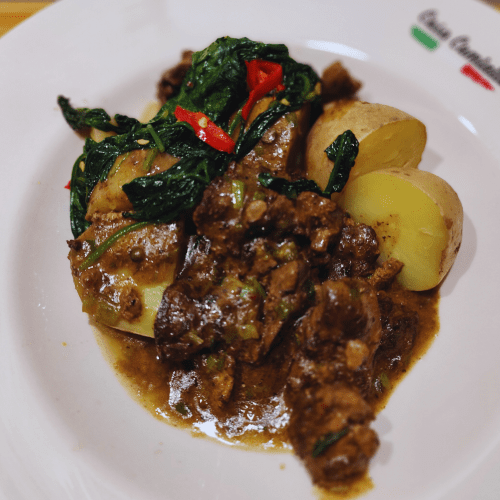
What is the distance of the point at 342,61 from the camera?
3.64 metres

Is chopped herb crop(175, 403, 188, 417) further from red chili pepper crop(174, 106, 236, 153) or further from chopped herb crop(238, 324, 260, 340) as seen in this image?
red chili pepper crop(174, 106, 236, 153)

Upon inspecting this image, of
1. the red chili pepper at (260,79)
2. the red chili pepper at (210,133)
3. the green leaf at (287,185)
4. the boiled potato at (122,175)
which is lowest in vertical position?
the boiled potato at (122,175)

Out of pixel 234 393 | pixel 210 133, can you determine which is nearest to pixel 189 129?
pixel 210 133

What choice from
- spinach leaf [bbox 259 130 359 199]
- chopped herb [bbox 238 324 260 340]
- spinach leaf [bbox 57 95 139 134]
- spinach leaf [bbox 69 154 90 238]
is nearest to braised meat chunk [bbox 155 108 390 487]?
chopped herb [bbox 238 324 260 340]

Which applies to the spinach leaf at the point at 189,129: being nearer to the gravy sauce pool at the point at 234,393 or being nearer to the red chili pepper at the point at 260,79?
the red chili pepper at the point at 260,79

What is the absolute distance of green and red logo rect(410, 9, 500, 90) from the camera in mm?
3271

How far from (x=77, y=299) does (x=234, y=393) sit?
1373 mm

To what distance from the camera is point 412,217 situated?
2.67 m

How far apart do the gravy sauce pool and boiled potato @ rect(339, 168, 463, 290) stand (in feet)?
1.46

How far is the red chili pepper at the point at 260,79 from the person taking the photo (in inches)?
119

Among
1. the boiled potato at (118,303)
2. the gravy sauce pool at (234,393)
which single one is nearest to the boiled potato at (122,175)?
the boiled potato at (118,303)

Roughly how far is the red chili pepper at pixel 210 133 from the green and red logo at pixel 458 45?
1957 millimetres

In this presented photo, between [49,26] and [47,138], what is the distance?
3.44 ft

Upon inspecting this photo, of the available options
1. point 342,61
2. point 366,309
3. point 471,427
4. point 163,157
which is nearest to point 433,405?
point 471,427
